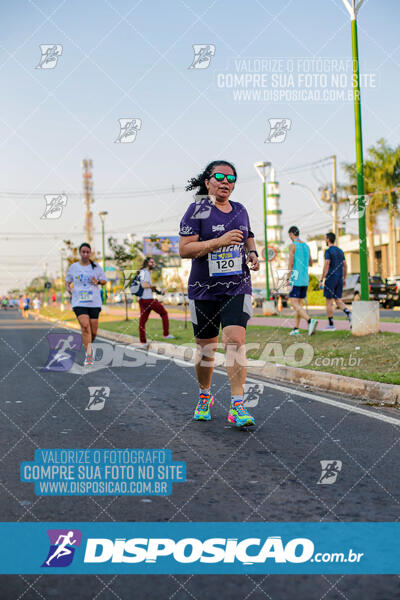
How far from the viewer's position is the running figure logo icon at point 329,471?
3.74 m

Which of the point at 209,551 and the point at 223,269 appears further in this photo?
the point at 223,269

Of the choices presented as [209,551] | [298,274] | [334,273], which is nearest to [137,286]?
[298,274]

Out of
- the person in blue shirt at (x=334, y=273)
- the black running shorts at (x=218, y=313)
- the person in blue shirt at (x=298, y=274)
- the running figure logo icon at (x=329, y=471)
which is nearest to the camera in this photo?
the running figure logo icon at (x=329, y=471)

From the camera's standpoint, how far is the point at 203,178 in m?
5.42

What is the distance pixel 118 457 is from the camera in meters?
4.29

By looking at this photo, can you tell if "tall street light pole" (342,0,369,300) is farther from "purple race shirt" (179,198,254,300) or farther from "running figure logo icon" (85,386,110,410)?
"purple race shirt" (179,198,254,300)

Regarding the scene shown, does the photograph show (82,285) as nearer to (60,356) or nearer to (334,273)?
(60,356)

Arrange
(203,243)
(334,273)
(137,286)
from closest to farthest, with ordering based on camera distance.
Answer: (203,243) → (334,273) → (137,286)

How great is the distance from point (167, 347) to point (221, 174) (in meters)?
7.94

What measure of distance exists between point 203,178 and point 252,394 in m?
2.57

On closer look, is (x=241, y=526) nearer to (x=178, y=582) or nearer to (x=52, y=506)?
(x=178, y=582)

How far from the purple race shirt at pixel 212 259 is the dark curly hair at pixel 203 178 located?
0.23m

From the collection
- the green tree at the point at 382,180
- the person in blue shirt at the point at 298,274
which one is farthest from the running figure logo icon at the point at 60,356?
the green tree at the point at 382,180

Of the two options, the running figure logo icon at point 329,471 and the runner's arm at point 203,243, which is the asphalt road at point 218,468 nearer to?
the running figure logo icon at point 329,471
